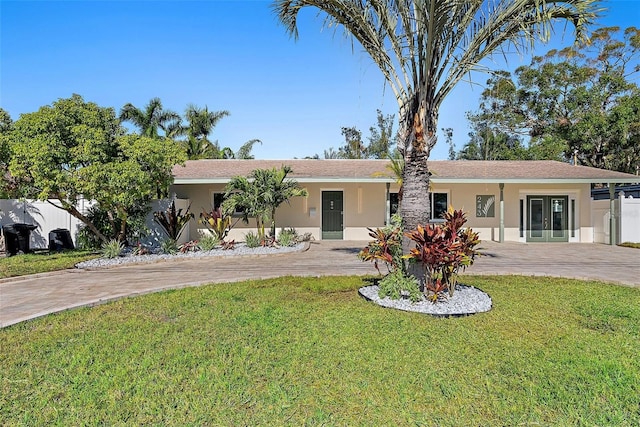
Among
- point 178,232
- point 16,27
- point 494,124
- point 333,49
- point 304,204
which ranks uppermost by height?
point 494,124

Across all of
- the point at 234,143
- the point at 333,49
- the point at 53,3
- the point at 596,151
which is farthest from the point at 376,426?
the point at 234,143

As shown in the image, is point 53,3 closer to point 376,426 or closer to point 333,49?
point 333,49

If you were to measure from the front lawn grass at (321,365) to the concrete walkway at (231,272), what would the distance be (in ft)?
3.65

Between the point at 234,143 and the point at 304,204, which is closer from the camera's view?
the point at 304,204

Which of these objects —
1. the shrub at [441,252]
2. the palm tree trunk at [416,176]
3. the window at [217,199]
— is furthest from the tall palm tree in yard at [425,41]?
the window at [217,199]

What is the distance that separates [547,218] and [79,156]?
18680 millimetres

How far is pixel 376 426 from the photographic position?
2.85m

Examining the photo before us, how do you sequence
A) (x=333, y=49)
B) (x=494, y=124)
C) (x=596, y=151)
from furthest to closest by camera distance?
(x=494, y=124)
(x=596, y=151)
(x=333, y=49)

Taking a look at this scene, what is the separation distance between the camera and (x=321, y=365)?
3.89 metres

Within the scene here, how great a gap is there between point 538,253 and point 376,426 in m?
12.8

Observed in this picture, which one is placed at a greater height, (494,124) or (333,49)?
(494,124)

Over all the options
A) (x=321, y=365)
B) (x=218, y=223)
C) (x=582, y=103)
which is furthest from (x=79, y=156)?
(x=582, y=103)

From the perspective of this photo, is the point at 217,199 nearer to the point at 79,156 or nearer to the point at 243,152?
the point at 79,156

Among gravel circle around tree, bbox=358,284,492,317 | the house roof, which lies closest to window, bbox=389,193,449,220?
the house roof
